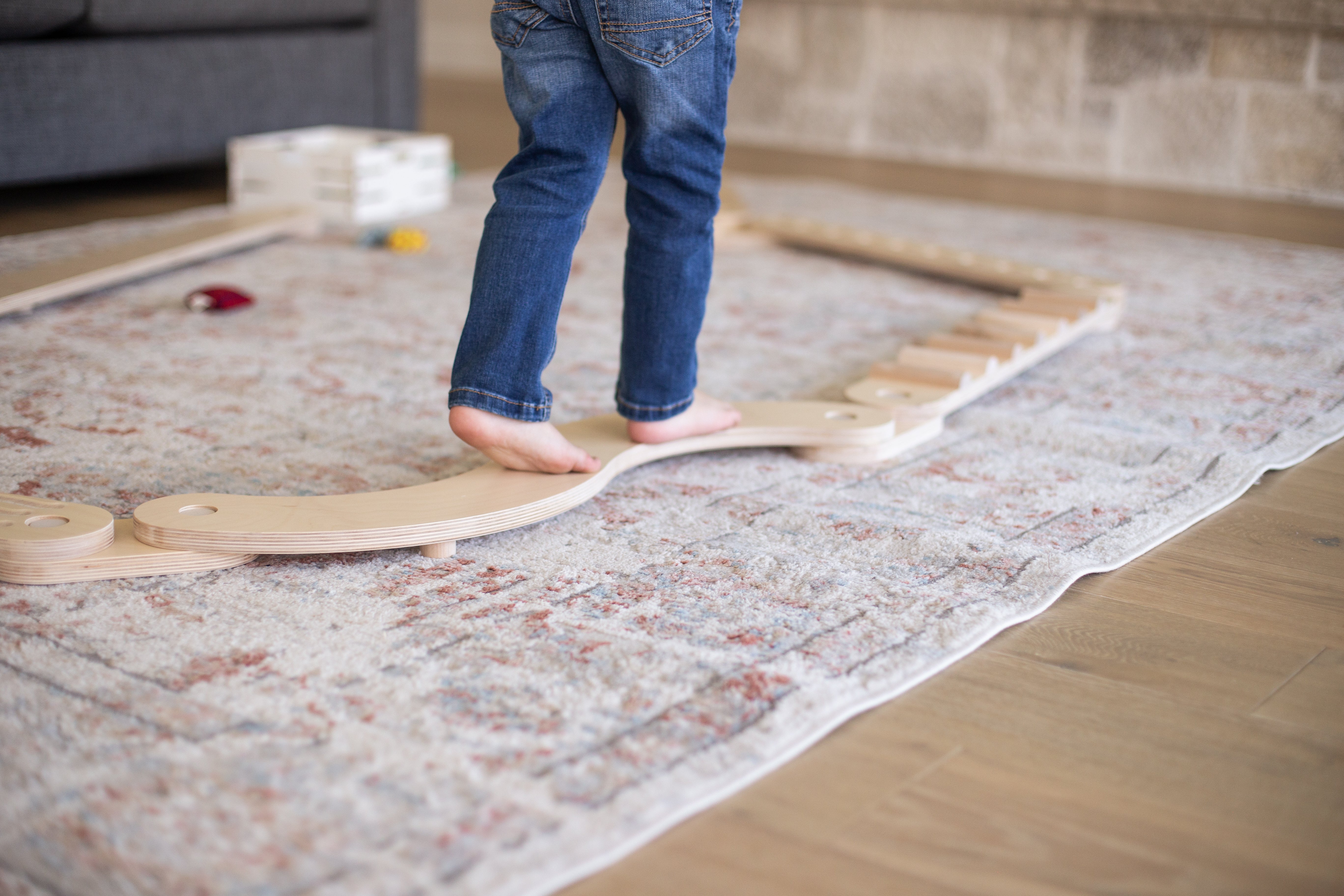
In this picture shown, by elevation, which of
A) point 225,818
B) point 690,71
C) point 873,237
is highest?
point 690,71

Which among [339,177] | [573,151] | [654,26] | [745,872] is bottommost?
[745,872]

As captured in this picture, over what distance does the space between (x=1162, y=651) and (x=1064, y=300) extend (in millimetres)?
1047

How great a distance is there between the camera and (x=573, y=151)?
1.15 m

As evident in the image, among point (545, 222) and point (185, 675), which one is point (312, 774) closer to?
point (185, 675)

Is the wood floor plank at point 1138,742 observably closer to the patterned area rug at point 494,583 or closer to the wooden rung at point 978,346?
the patterned area rug at point 494,583

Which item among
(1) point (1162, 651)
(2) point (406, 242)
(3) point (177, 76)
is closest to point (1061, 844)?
(1) point (1162, 651)

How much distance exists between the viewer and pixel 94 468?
1.25 m

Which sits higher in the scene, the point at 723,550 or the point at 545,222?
the point at 545,222

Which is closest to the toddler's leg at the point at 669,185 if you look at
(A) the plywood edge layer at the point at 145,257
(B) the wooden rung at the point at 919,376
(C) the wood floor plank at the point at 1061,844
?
(B) the wooden rung at the point at 919,376

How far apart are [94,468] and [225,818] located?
65cm

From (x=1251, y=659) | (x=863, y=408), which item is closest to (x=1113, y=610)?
(x=1251, y=659)

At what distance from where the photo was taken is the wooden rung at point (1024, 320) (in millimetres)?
1781

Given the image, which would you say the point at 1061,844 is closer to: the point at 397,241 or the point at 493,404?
the point at 493,404

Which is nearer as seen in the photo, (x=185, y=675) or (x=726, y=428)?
(x=185, y=675)
